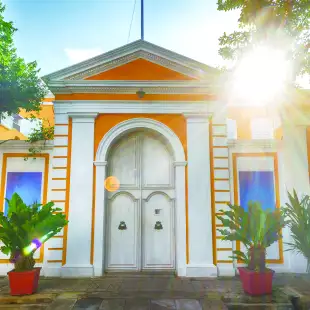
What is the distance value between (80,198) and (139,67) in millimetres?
3341

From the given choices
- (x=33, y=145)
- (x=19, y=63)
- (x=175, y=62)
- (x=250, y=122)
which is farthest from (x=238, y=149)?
(x=250, y=122)

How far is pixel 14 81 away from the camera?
28.8 ft

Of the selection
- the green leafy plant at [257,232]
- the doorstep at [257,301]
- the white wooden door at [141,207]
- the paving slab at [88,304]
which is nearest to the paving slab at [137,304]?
the paving slab at [88,304]

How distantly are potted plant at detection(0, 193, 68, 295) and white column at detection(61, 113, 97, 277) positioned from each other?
126cm

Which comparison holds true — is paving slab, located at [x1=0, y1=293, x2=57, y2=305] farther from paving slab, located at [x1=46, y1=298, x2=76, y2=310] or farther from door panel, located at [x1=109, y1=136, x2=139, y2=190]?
door panel, located at [x1=109, y1=136, x2=139, y2=190]

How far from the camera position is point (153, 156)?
298 inches

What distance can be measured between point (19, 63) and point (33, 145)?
358 centimetres

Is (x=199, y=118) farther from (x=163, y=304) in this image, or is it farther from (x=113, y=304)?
(x=113, y=304)

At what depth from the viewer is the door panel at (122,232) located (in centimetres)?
707

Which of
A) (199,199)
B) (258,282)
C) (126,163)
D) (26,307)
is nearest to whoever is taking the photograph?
(26,307)

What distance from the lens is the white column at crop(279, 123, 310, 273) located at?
732 centimetres

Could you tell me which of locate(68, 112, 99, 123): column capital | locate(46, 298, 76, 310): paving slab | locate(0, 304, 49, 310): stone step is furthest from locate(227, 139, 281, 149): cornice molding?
locate(0, 304, 49, 310): stone step

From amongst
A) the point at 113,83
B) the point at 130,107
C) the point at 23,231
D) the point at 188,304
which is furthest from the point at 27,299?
the point at 113,83

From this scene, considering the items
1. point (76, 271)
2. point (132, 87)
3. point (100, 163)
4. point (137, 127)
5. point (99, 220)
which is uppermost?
point (132, 87)
